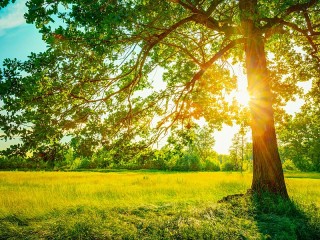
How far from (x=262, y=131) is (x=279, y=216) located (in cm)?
340

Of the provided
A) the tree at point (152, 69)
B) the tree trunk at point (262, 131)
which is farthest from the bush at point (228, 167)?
the tree trunk at point (262, 131)

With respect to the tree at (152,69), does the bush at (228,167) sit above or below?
below

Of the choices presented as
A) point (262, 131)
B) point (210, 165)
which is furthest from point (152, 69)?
point (210, 165)

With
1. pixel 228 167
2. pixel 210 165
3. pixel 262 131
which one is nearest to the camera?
pixel 262 131

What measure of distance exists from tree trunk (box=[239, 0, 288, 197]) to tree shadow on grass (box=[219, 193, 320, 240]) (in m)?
0.61

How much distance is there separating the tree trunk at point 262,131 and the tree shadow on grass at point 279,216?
2.01ft

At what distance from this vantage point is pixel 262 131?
33.9 feet

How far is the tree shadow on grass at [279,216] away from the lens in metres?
6.76

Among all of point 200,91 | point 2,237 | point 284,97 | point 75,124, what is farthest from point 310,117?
point 2,237

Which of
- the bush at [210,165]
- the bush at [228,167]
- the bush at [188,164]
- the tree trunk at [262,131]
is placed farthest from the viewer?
the bush at [228,167]

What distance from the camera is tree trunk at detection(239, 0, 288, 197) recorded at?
395 inches

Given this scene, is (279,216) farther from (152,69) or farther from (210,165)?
(210,165)

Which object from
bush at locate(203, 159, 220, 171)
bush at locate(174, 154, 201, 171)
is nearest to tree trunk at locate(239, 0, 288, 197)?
bush at locate(174, 154, 201, 171)

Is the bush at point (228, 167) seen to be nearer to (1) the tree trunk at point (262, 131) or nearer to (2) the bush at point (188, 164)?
(2) the bush at point (188, 164)
